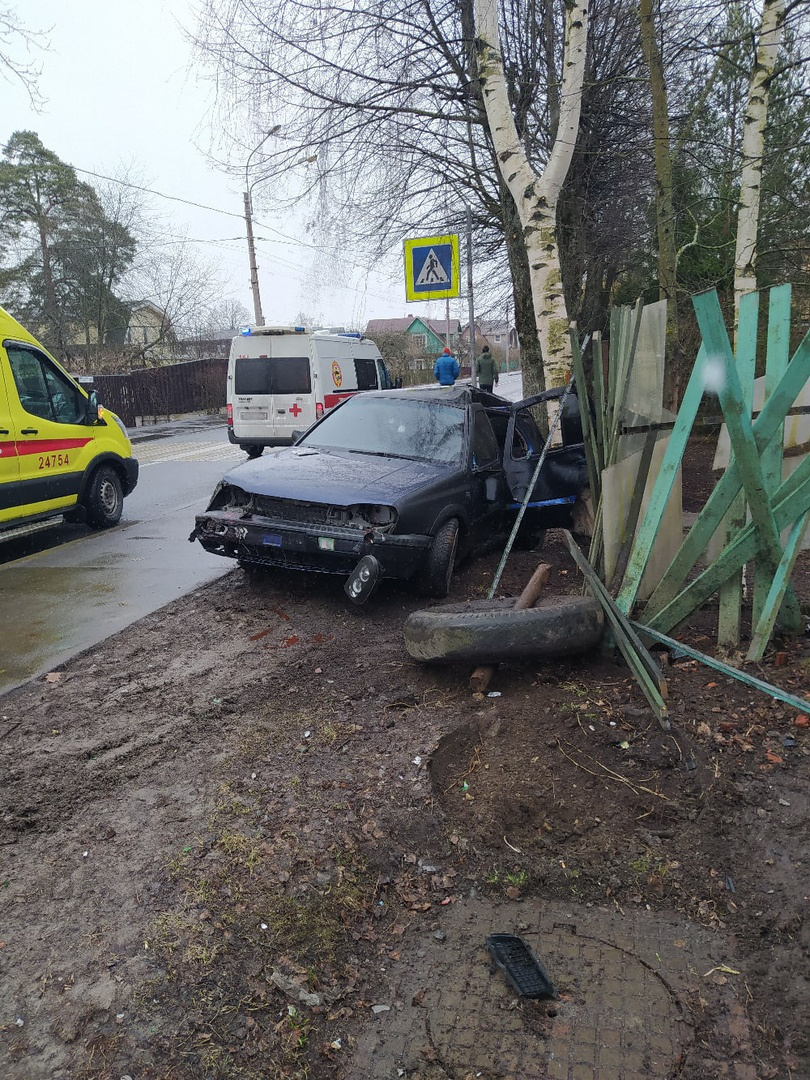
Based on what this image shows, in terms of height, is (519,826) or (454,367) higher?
(454,367)

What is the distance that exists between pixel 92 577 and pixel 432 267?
658 cm

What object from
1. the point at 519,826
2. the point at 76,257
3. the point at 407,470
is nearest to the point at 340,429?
the point at 407,470

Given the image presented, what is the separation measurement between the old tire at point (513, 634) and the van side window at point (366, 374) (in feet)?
42.9

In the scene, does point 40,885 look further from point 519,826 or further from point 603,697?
point 603,697

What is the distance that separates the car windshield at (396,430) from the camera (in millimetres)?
6816

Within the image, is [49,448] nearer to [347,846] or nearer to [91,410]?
[91,410]

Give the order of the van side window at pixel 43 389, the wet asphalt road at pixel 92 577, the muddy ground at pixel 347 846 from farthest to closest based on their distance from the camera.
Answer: the van side window at pixel 43 389 → the wet asphalt road at pixel 92 577 → the muddy ground at pixel 347 846

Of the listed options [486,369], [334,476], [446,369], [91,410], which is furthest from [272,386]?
[486,369]

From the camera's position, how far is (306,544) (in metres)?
5.67

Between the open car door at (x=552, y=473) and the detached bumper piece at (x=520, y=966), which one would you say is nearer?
→ the detached bumper piece at (x=520, y=966)

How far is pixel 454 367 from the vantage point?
1848cm

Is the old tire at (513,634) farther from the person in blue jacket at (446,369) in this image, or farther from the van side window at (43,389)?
the person in blue jacket at (446,369)

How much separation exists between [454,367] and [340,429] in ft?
38.6

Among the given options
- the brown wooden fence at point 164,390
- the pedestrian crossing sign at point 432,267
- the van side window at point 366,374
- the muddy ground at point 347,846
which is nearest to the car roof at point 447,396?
the muddy ground at point 347,846
